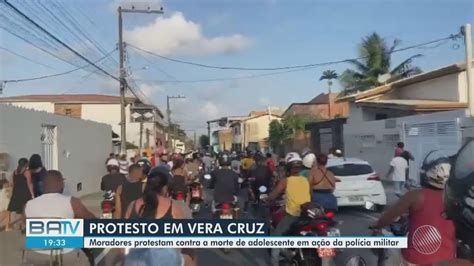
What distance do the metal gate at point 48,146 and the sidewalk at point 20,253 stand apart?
62 cm

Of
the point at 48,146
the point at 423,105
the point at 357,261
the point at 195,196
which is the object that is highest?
the point at 423,105

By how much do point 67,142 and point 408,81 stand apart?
15.4 m

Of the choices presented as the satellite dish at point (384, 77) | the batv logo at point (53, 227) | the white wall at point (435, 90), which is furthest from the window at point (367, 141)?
the batv logo at point (53, 227)

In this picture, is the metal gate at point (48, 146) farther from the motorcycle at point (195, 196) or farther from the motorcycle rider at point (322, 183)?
the motorcycle at point (195, 196)

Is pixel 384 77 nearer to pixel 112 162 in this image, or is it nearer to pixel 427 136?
pixel 427 136

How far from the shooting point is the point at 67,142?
699cm

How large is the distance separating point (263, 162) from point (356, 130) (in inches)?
130

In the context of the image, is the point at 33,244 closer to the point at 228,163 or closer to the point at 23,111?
the point at 23,111

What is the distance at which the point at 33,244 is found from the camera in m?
5.21

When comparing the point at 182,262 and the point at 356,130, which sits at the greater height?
the point at 356,130

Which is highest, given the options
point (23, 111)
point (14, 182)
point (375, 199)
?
point (23, 111)

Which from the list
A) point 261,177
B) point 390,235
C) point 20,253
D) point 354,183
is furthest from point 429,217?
point 354,183

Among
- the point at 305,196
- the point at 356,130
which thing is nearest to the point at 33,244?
the point at 305,196

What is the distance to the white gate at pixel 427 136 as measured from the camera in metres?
12.2
